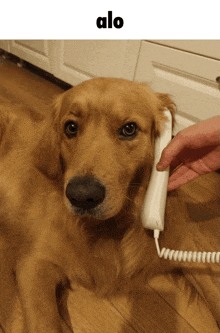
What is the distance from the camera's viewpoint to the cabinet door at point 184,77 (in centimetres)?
179

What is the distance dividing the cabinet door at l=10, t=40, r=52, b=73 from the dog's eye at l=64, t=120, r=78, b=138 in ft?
7.21

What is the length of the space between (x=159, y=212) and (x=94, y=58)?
6.48 ft

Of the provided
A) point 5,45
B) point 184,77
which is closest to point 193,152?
point 184,77

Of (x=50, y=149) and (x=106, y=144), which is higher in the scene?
(x=106, y=144)

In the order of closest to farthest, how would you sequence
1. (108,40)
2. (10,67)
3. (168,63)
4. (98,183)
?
1. (98,183)
2. (168,63)
3. (108,40)
4. (10,67)

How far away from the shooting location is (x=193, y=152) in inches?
45.3

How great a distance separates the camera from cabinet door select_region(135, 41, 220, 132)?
179cm

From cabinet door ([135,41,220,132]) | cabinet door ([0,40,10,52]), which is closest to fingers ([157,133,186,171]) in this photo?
cabinet door ([135,41,220,132])

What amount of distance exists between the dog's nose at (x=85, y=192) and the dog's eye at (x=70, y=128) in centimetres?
31

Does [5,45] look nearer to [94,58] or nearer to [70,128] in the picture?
[94,58]

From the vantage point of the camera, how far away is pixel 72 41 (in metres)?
2.62
